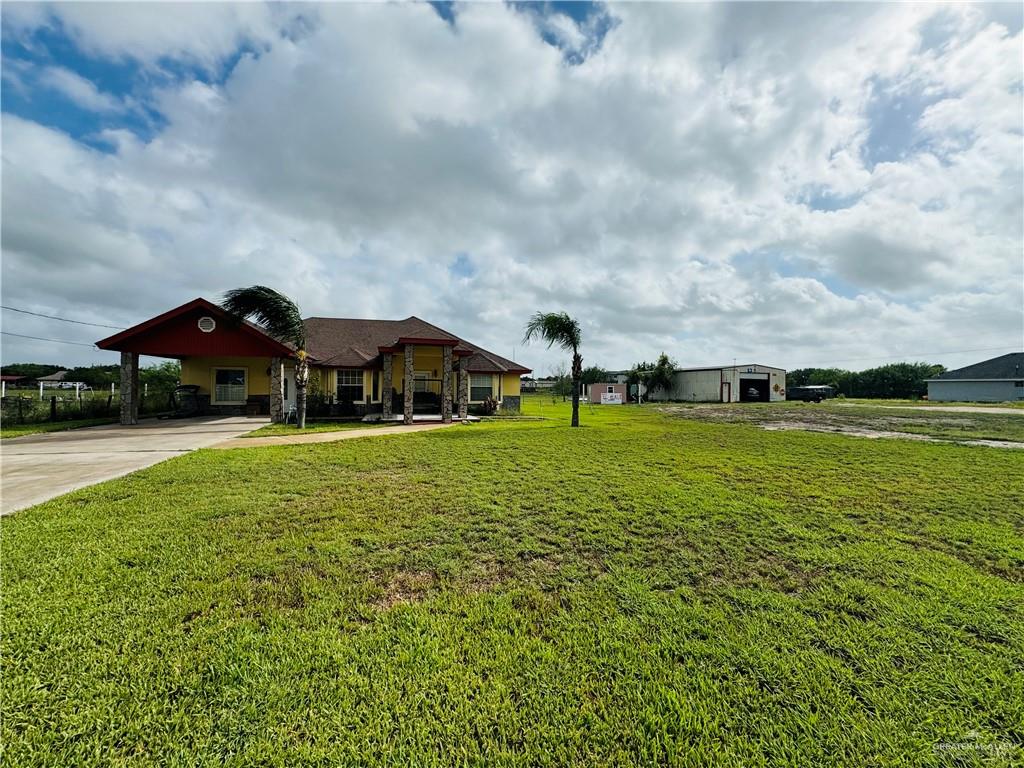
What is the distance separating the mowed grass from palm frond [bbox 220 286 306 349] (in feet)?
34.9

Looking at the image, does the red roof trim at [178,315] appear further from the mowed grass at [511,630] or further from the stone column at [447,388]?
the mowed grass at [511,630]

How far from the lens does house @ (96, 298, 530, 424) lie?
15.6 metres

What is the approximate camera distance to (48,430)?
1312 cm

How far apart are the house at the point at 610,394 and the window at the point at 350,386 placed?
24.5m

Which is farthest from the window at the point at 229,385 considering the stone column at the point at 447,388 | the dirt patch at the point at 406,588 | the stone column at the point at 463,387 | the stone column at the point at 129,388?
the dirt patch at the point at 406,588

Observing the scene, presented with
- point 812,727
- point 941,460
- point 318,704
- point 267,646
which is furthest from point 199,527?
point 941,460

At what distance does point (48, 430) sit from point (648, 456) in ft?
60.5

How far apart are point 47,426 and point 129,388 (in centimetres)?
244

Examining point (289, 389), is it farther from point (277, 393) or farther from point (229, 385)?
point (229, 385)

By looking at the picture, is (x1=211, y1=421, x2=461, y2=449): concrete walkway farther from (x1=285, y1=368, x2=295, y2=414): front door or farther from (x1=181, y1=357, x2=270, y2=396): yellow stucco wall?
(x1=181, y1=357, x2=270, y2=396): yellow stucco wall

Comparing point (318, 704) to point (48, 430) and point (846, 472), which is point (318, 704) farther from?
point (48, 430)

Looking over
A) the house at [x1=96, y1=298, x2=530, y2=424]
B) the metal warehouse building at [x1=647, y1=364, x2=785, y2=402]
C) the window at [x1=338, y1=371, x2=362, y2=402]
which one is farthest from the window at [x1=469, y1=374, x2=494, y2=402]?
the metal warehouse building at [x1=647, y1=364, x2=785, y2=402]

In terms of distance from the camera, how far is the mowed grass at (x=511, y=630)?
78.6 inches

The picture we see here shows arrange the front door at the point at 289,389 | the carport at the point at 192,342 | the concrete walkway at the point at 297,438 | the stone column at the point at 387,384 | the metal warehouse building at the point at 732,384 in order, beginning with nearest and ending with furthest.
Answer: the concrete walkway at the point at 297,438, the carport at the point at 192,342, the stone column at the point at 387,384, the front door at the point at 289,389, the metal warehouse building at the point at 732,384
